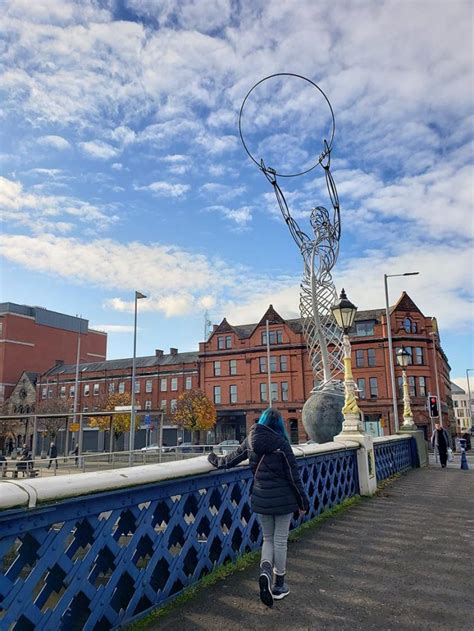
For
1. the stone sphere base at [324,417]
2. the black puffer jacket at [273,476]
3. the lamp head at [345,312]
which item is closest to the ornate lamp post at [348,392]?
the lamp head at [345,312]

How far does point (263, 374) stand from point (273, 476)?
51.9 meters

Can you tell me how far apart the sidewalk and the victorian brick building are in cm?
3873

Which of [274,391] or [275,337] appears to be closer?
[274,391]

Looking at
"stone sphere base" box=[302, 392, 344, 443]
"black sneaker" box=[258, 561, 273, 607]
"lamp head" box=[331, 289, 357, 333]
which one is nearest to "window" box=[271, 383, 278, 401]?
"stone sphere base" box=[302, 392, 344, 443]

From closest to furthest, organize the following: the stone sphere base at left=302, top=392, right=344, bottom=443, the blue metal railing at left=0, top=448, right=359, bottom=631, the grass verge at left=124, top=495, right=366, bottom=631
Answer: the blue metal railing at left=0, top=448, right=359, bottom=631 < the grass verge at left=124, top=495, right=366, bottom=631 < the stone sphere base at left=302, top=392, right=344, bottom=443

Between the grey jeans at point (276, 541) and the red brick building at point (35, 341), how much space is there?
6392cm

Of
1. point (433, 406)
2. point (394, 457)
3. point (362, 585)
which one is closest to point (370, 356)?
point (433, 406)

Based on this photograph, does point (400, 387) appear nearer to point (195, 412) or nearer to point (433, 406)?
point (195, 412)

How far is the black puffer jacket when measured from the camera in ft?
15.0

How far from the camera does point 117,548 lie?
3902 millimetres

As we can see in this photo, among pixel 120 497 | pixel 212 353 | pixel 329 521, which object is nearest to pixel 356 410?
pixel 329 521

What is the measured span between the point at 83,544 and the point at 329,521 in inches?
200

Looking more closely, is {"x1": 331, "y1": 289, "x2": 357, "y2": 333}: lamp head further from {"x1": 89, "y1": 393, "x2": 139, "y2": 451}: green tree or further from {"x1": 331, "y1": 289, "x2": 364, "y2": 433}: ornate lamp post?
{"x1": 89, "y1": 393, "x2": 139, "y2": 451}: green tree

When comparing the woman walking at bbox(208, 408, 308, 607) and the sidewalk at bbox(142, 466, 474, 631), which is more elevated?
the woman walking at bbox(208, 408, 308, 607)
